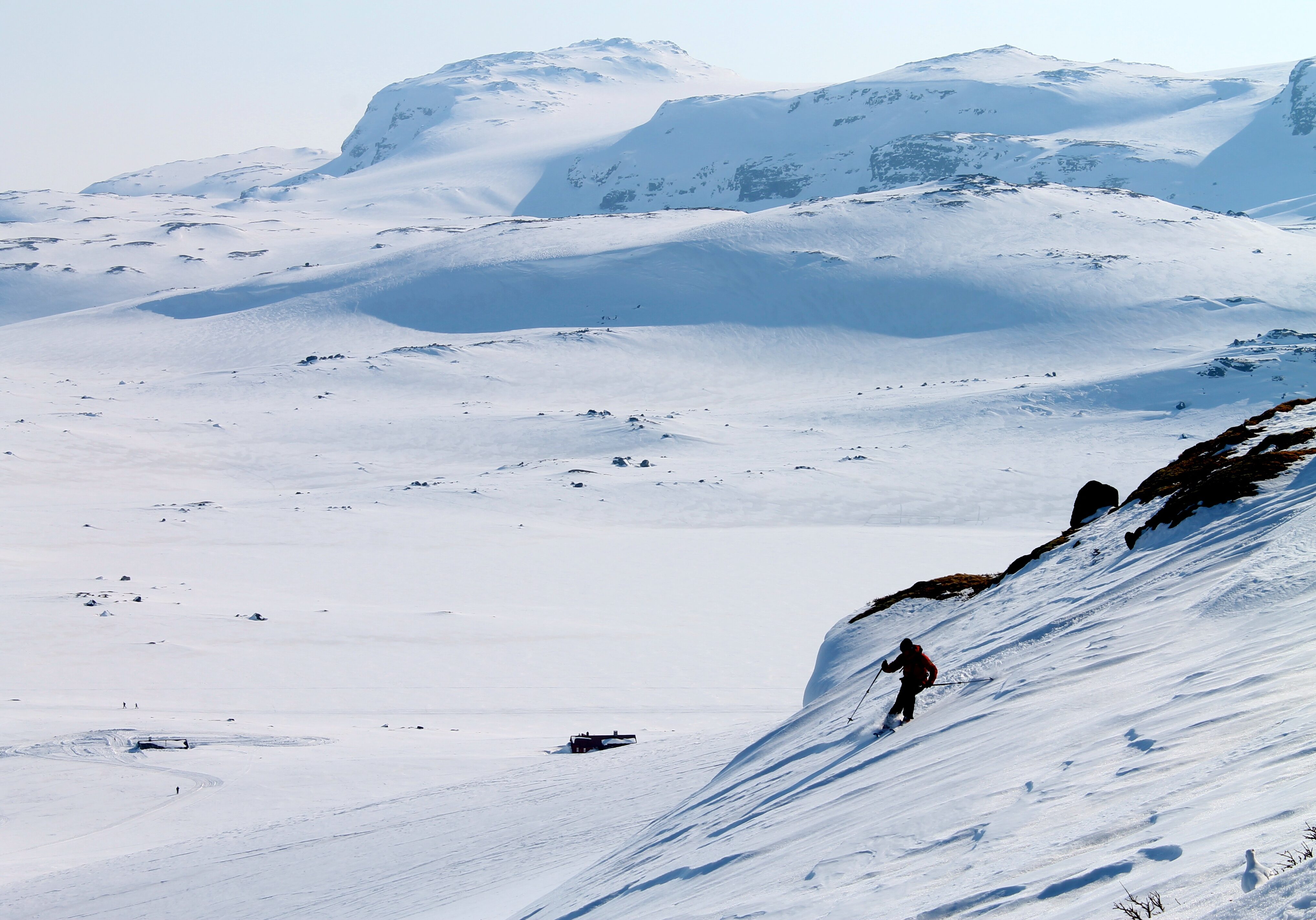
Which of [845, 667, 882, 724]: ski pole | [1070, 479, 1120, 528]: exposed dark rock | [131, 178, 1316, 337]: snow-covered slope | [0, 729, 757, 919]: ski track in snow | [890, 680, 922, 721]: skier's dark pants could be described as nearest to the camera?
[890, 680, 922, 721]: skier's dark pants

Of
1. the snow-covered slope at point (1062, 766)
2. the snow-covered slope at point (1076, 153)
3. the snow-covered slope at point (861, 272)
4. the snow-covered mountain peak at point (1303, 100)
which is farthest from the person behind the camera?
the snow-covered mountain peak at point (1303, 100)

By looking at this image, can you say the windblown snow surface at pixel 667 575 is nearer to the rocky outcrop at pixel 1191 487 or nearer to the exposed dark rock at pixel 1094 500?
the rocky outcrop at pixel 1191 487

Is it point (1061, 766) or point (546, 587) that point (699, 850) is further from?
point (546, 587)

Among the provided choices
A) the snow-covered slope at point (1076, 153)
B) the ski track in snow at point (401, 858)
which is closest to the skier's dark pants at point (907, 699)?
the ski track in snow at point (401, 858)

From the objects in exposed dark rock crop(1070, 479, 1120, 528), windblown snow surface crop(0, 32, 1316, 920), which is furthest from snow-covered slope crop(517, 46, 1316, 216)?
exposed dark rock crop(1070, 479, 1120, 528)

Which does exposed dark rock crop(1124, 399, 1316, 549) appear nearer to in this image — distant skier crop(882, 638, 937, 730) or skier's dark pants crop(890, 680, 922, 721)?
distant skier crop(882, 638, 937, 730)

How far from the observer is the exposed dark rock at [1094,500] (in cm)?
1467

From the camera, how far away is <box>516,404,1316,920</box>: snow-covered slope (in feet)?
15.3

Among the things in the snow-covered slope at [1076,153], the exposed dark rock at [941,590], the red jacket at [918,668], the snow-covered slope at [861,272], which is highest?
the snow-covered slope at [1076,153]

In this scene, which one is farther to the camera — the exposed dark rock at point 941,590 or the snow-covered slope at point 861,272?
the snow-covered slope at point 861,272

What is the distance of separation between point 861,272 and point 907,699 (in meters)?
82.7

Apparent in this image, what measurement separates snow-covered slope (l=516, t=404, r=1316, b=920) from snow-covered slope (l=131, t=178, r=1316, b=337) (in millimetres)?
71491

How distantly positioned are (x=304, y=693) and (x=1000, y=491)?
33.4m

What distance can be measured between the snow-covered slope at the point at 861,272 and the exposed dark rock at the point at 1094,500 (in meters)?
66.3
